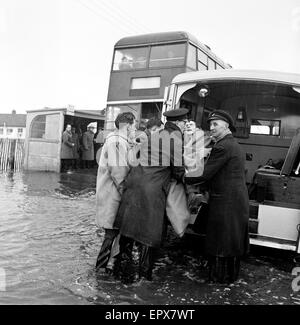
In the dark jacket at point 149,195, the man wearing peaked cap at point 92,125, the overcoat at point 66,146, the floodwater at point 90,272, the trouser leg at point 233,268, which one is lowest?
the floodwater at point 90,272

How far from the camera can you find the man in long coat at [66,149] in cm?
1706

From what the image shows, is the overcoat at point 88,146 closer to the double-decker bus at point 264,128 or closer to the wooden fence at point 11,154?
the wooden fence at point 11,154

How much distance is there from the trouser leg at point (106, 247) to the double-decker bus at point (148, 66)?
848cm

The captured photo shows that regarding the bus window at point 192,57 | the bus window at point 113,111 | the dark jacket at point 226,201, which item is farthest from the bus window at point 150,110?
the dark jacket at point 226,201

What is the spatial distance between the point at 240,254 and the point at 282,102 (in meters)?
5.73

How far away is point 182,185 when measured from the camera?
4645mm

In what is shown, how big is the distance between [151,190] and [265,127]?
5776mm

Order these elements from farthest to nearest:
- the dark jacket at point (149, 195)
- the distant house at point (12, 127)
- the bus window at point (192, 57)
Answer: the distant house at point (12, 127)
the bus window at point (192, 57)
the dark jacket at point (149, 195)

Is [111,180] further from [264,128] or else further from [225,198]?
[264,128]

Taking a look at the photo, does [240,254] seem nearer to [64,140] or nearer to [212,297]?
[212,297]

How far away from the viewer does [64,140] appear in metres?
17.0

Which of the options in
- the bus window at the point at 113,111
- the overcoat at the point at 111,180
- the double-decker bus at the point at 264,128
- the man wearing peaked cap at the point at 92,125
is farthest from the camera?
the man wearing peaked cap at the point at 92,125

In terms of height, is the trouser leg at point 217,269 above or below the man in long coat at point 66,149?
Answer: below
